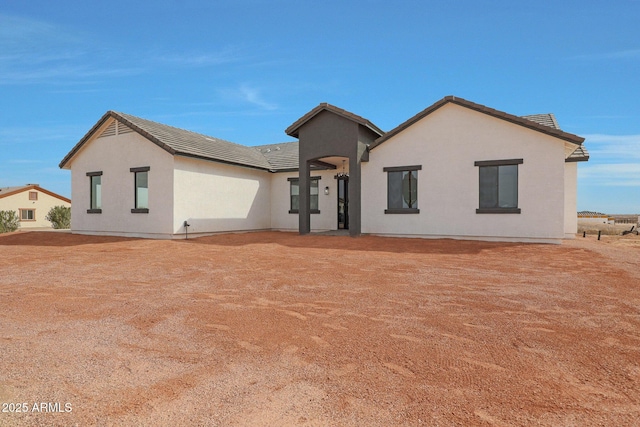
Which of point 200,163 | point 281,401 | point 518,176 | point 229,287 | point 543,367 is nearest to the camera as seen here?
point 281,401

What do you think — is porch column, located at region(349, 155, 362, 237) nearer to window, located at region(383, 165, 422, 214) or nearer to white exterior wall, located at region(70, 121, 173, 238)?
window, located at region(383, 165, 422, 214)

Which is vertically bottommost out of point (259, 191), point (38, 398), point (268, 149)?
point (38, 398)

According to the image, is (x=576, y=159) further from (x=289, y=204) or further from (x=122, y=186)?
(x=122, y=186)

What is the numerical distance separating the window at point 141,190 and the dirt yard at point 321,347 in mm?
8165

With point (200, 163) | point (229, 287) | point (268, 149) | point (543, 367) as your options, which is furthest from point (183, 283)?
point (268, 149)

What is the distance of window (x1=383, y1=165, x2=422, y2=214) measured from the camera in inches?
587

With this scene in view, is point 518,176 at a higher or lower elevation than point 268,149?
lower

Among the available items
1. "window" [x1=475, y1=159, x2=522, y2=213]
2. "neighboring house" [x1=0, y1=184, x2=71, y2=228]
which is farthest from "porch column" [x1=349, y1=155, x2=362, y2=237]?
"neighboring house" [x1=0, y1=184, x2=71, y2=228]

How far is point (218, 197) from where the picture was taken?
1758cm

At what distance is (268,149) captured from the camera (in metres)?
24.8

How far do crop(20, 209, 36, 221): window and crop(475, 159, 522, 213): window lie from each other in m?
47.4

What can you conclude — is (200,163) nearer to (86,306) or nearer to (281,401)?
(86,306)

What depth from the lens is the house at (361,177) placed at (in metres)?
13.2

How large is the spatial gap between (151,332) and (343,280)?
379 cm
